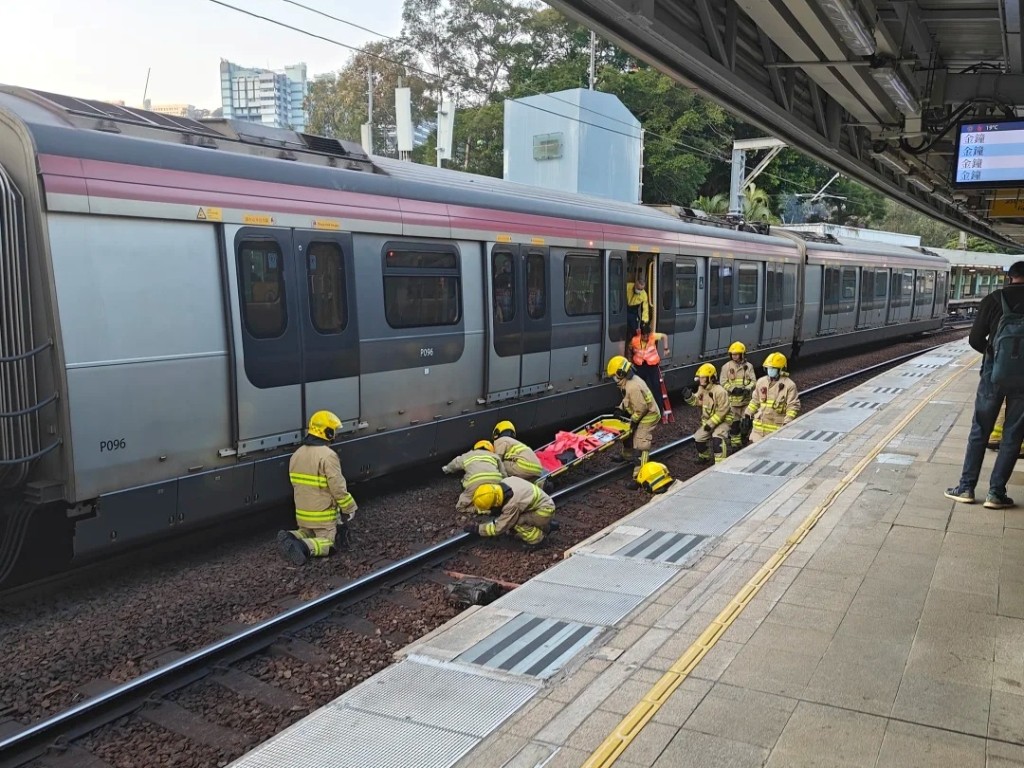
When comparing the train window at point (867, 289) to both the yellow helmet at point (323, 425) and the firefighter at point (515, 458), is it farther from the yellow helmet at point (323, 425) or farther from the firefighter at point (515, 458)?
→ the yellow helmet at point (323, 425)

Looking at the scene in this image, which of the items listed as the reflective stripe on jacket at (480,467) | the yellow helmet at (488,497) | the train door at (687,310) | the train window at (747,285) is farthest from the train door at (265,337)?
the train window at (747,285)

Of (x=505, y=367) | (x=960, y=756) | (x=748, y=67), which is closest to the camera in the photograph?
(x=960, y=756)

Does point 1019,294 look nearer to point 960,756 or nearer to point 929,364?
point 960,756

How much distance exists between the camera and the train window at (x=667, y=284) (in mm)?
13227

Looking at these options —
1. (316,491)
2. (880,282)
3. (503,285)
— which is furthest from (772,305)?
(316,491)

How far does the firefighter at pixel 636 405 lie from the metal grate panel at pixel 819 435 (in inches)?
86.1

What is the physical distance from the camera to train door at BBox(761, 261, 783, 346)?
1780 cm

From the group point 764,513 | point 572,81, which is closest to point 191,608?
point 764,513

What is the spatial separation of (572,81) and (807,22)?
36.8 meters

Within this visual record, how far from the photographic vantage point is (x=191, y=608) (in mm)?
5992

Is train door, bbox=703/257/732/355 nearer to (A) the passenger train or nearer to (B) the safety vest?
(B) the safety vest

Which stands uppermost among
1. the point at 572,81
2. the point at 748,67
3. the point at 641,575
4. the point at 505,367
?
the point at 572,81

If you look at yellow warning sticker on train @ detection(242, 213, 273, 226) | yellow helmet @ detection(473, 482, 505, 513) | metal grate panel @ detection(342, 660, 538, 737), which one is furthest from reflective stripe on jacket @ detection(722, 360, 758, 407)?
metal grate panel @ detection(342, 660, 538, 737)

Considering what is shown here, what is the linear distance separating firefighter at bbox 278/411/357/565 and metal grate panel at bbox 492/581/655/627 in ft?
6.38
